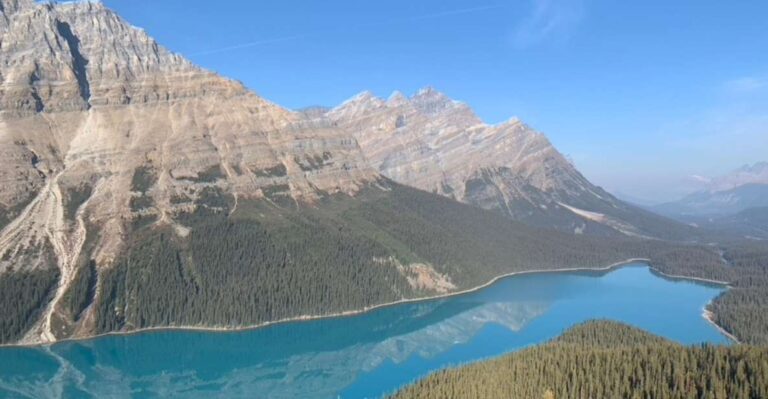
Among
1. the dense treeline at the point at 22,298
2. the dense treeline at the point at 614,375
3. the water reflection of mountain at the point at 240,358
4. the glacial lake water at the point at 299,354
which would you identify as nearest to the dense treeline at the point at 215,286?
the glacial lake water at the point at 299,354

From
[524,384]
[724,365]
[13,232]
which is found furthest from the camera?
[13,232]

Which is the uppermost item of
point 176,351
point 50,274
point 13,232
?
point 13,232

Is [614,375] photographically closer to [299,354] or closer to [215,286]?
[299,354]

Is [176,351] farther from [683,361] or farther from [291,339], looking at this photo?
[683,361]

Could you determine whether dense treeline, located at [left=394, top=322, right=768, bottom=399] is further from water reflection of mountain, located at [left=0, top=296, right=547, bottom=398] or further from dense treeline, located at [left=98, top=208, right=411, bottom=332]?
dense treeline, located at [left=98, top=208, right=411, bottom=332]

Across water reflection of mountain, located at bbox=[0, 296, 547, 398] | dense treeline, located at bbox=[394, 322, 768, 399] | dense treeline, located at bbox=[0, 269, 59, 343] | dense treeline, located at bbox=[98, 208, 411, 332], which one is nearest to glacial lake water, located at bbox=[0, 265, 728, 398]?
water reflection of mountain, located at bbox=[0, 296, 547, 398]

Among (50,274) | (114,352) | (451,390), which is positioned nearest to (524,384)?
(451,390)

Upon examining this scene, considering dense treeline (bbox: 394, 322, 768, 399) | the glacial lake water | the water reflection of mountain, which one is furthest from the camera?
the water reflection of mountain
